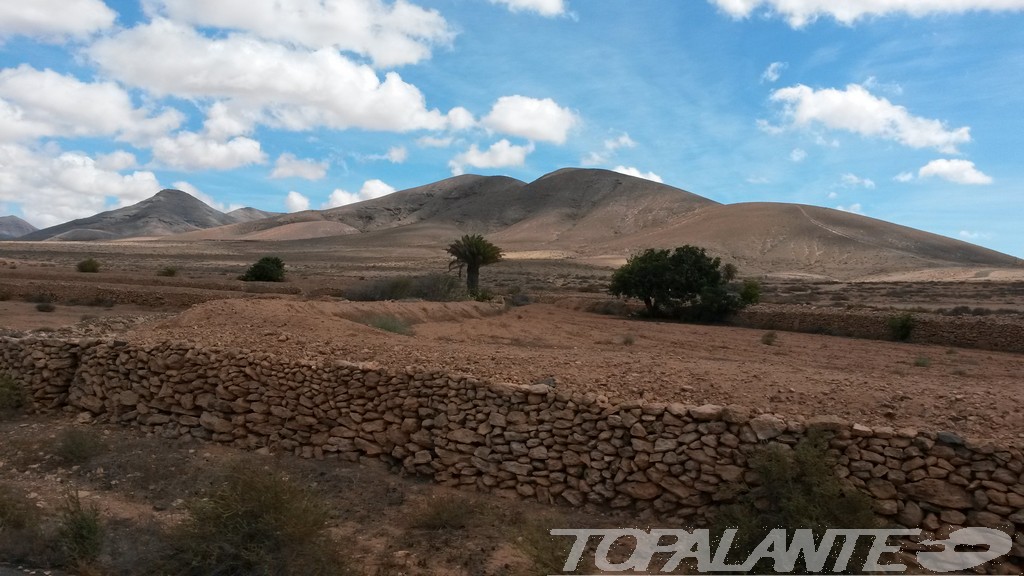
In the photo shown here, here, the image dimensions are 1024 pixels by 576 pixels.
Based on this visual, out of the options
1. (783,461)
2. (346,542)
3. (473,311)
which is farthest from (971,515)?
(473,311)

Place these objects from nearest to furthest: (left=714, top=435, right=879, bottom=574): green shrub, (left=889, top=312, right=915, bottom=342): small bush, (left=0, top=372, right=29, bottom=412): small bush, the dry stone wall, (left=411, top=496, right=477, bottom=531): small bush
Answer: (left=714, top=435, right=879, bottom=574): green shrub, the dry stone wall, (left=411, top=496, right=477, bottom=531): small bush, (left=0, top=372, right=29, bottom=412): small bush, (left=889, top=312, right=915, bottom=342): small bush

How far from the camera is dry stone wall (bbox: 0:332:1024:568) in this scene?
18.7 feet

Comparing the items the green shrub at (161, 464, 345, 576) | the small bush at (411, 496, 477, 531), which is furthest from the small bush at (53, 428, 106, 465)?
the small bush at (411, 496, 477, 531)

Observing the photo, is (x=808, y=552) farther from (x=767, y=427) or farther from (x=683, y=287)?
(x=683, y=287)

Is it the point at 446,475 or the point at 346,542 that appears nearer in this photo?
the point at 346,542

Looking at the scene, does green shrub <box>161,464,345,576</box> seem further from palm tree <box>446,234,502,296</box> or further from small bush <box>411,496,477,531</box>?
palm tree <box>446,234,502,296</box>

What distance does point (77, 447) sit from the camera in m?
8.30

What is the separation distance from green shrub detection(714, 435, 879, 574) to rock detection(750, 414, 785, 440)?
0.47 ft

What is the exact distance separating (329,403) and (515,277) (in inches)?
1968

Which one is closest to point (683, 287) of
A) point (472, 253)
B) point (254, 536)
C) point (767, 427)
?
point (472, 253)

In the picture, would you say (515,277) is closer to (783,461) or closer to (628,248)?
(628,248)

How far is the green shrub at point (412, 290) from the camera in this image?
26.9 meters

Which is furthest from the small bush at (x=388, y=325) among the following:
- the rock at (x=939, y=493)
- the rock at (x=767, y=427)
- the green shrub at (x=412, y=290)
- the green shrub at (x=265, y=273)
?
the green shrub at (x=265, y=273)

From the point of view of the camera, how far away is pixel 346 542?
20.2 ft
